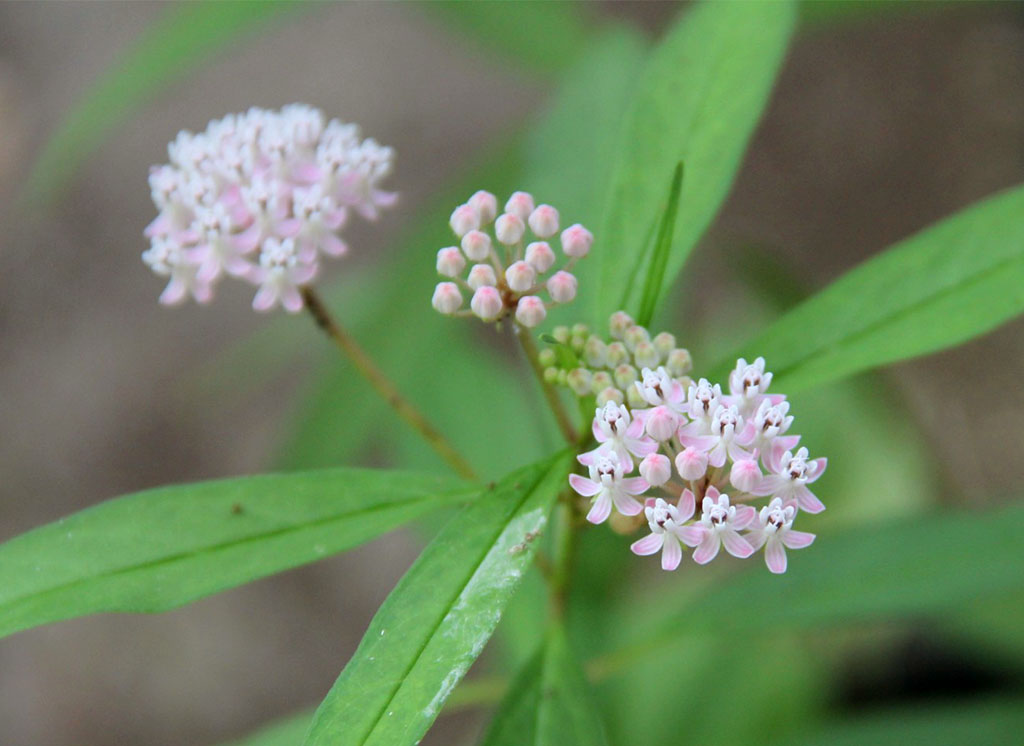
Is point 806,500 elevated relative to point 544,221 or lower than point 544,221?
lower

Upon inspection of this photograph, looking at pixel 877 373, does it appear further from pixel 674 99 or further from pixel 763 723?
pixel 674 99

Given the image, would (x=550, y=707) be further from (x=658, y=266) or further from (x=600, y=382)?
(x=658, y=266)

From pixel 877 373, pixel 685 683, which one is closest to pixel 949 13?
pixel 877 373

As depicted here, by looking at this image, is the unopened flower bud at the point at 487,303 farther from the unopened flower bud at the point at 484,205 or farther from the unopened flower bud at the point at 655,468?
the unopened flower bud at the point at 655,468

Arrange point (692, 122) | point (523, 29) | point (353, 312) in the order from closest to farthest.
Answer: point (692, 122), point (523, 29), point (353, 312)

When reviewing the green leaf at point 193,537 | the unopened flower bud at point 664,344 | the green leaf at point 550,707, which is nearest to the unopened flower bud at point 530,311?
the unopened flower bud at point 664,344

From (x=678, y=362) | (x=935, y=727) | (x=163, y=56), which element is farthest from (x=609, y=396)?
(x=163, y=56)

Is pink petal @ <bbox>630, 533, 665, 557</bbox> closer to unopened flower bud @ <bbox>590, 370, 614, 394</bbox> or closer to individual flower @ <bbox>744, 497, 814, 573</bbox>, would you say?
individual flower @ <bbox>744, 497, 814, 573</bbox>
